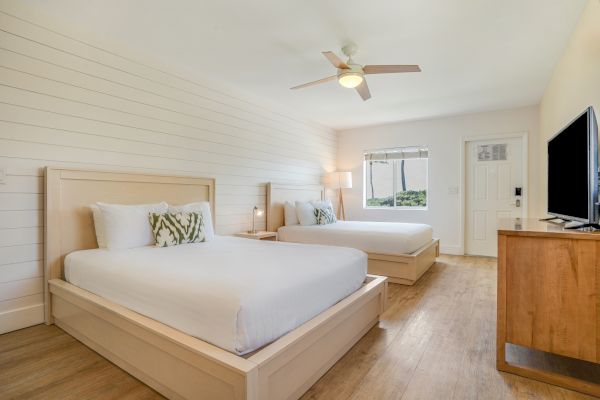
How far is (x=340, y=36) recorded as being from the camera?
2.68 m

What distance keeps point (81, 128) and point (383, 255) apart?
326 centimetres

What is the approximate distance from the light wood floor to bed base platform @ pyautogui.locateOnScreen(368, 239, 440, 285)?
764 mm

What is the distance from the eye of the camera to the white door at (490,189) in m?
4.90

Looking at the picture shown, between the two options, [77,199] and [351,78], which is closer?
[77,199]

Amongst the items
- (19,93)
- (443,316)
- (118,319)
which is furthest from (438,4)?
(19,93)

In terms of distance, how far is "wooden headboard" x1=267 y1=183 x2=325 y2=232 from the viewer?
14.8ft

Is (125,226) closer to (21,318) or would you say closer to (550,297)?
(21,318)

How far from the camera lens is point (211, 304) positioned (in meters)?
1.40

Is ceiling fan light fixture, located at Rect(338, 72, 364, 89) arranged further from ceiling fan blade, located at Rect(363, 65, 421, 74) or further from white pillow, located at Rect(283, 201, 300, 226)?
white pillow, located at Rect(283, 201, 300, 226)

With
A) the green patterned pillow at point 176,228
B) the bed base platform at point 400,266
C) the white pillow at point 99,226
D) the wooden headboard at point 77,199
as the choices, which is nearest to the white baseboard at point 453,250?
the bed base platform at point 400,266

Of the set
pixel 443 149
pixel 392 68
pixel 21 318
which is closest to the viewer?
pixel 21 318

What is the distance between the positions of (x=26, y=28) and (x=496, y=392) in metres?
3.91

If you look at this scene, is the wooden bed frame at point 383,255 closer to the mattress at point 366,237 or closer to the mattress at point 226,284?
the mattress at point 366,237

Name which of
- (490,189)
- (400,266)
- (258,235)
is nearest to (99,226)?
(258,235)
